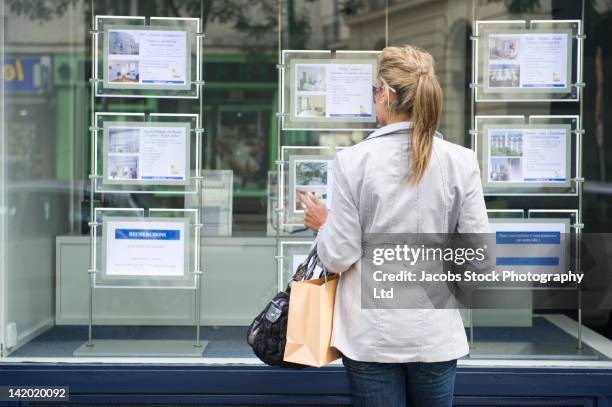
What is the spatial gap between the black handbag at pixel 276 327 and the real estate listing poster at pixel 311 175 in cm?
207

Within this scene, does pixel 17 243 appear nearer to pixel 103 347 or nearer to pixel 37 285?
pixel 37 285

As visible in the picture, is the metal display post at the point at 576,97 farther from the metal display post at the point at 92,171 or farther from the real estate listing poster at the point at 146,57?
the metal display post at the point at 92,171

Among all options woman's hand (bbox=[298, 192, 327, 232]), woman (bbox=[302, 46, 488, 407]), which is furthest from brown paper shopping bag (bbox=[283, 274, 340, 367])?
woman's hand (bbox=[298, 192, 327, 232])

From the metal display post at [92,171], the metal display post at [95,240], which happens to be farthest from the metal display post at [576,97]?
the metal display post at [92,171]

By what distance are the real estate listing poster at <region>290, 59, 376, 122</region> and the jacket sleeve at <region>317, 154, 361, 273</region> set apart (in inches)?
90.7

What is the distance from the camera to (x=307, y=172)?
213 inches

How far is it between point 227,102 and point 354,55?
1.77 meters

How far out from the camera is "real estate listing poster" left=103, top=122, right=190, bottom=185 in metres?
5.30

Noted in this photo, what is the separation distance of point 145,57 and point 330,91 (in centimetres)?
115

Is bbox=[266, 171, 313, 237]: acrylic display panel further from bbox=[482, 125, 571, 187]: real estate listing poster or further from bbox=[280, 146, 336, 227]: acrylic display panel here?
bbox=[482, 125, 571, 187]: real estate listing poster

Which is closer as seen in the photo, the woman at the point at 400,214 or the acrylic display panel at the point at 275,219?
the woman at the point at 400,214

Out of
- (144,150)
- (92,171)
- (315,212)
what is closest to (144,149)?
(144,150)

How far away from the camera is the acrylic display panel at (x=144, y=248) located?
5324 millimetres

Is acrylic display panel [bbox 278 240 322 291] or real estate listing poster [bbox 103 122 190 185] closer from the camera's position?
real estate listing poster [bbox 103 122 190 185]
